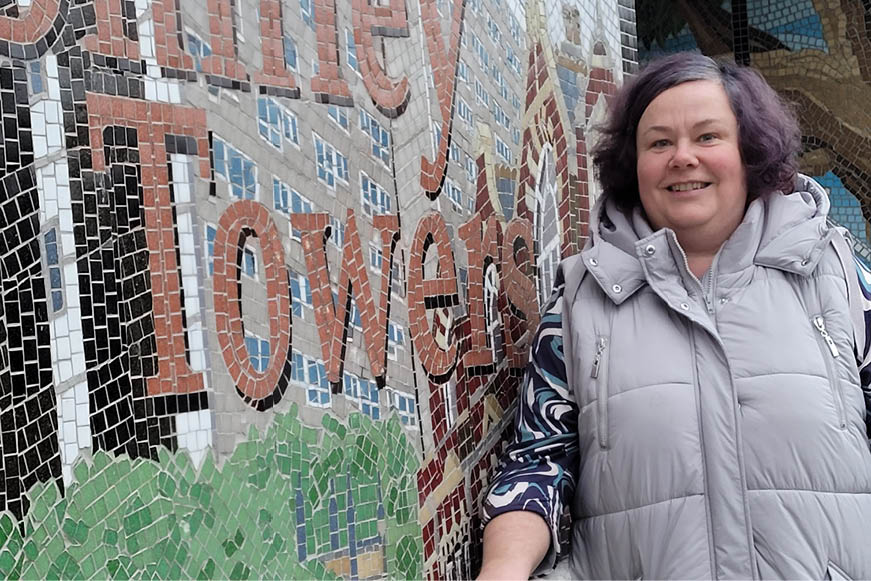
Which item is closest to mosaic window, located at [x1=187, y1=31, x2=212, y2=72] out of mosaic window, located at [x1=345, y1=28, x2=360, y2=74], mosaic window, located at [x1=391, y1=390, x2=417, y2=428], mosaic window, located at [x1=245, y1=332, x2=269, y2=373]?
mosaic window, located at [x1=345, y1=28, x2=360, y2=74]

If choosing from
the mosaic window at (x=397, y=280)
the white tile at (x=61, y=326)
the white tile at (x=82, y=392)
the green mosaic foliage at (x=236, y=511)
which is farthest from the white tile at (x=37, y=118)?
the mosaic window at (x=397, y=280)

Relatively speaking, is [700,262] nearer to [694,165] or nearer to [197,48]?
[694,165]

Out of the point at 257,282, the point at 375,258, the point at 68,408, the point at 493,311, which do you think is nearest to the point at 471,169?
the point at 493,311

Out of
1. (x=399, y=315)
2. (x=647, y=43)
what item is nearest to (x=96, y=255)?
(x=399, y=315)

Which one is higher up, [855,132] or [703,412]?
[855,132]

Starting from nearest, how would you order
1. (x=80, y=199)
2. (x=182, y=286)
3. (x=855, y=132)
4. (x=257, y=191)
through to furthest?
(x=80, y=199) → (x=182, y=286) → (x=257, y=191) → (x=855, y=132)

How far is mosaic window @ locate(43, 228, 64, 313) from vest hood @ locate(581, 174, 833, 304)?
1149 mm

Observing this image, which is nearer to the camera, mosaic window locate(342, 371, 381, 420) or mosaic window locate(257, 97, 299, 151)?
mosaic window locate(257, 97, 299, 151)

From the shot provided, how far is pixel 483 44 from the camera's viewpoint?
2832mm

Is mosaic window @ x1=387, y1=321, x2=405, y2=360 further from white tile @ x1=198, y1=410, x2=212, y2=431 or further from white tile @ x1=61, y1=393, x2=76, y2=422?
white tile @ x1=61, y1=393, x2=76, y2=422

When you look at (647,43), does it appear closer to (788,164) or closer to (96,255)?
(788,164)

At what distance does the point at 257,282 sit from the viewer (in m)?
2.12

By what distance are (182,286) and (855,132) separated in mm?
5144

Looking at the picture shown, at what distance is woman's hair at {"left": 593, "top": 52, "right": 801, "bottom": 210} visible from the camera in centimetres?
249
